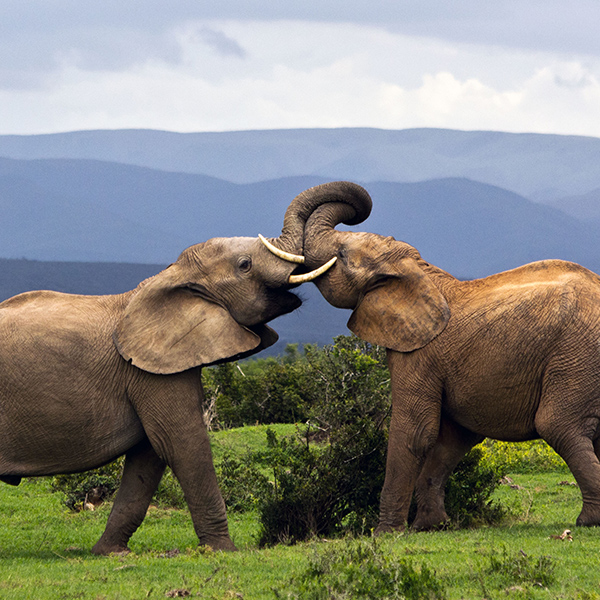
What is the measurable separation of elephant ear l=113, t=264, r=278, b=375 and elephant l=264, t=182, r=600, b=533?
1331 mm

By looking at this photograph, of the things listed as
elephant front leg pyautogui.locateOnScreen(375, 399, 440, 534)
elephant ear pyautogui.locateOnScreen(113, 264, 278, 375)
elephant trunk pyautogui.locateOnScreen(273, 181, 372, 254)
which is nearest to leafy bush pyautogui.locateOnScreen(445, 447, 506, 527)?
elephant front leg pyautogui.locateOnScreen(375, 399, 440, 534)

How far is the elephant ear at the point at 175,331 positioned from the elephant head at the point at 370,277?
1369 millimetres

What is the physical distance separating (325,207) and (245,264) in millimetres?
1432

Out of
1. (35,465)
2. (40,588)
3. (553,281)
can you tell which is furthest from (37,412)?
(553,281)

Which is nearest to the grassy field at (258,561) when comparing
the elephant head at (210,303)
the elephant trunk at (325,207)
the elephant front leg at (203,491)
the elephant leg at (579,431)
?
the elephant front leg at (203,491)

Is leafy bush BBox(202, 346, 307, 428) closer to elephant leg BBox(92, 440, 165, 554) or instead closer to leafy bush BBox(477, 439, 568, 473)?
leafy bush BBox(477, 439, 568, 473)

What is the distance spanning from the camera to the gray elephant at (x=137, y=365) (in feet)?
32.0

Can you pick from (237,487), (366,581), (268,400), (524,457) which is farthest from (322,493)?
(268,400)

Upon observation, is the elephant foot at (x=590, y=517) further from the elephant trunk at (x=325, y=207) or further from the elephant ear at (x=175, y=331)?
the elephant trunk at (x=325, y=207)

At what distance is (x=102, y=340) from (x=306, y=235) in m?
2.60

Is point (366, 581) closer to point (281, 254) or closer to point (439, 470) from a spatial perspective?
point (281, 254)

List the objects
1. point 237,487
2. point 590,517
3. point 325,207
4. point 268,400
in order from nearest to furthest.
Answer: point 590,517 < point 325,207 < point 237,487 < point 268,400

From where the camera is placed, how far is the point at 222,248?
10352 mm

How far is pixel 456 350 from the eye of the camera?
1057 cm
